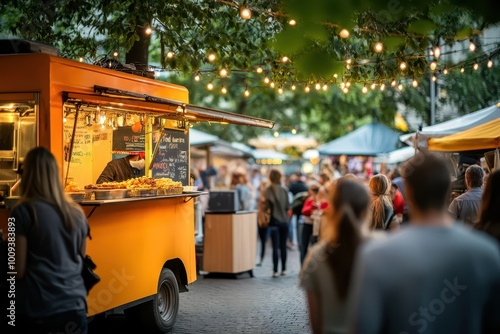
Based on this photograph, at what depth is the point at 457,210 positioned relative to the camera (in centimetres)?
929

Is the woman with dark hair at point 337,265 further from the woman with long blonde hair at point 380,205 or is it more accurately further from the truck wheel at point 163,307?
the truck wheel at point 163,307

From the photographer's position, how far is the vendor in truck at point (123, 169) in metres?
11.6

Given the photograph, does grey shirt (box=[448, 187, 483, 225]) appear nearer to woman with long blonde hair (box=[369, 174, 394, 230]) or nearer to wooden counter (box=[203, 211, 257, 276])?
woman with long blonde hair (box=[369, 174, 394, 230])

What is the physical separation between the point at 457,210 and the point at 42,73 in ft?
15.3

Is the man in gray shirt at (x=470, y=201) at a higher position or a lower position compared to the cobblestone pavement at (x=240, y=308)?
higher

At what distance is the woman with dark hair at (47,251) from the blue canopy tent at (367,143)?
1883cm

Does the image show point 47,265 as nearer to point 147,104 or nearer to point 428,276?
point 428,276

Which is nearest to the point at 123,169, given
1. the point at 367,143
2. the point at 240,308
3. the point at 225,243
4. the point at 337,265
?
the point at 240,308

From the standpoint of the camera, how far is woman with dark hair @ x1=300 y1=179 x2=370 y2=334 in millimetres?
4715

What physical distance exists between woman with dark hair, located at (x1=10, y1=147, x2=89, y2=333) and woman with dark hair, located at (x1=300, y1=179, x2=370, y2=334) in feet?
6.26

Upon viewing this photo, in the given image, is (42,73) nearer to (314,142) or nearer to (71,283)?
(71,283)

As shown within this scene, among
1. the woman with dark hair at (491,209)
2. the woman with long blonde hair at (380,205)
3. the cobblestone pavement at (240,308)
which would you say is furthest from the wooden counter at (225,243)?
the woman with dark hair at (491,209)

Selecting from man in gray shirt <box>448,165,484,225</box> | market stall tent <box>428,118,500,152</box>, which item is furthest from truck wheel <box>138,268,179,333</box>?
market stall tent <box>428,118,500,152</box>

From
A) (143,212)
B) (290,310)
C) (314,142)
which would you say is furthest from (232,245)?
(314,142)
